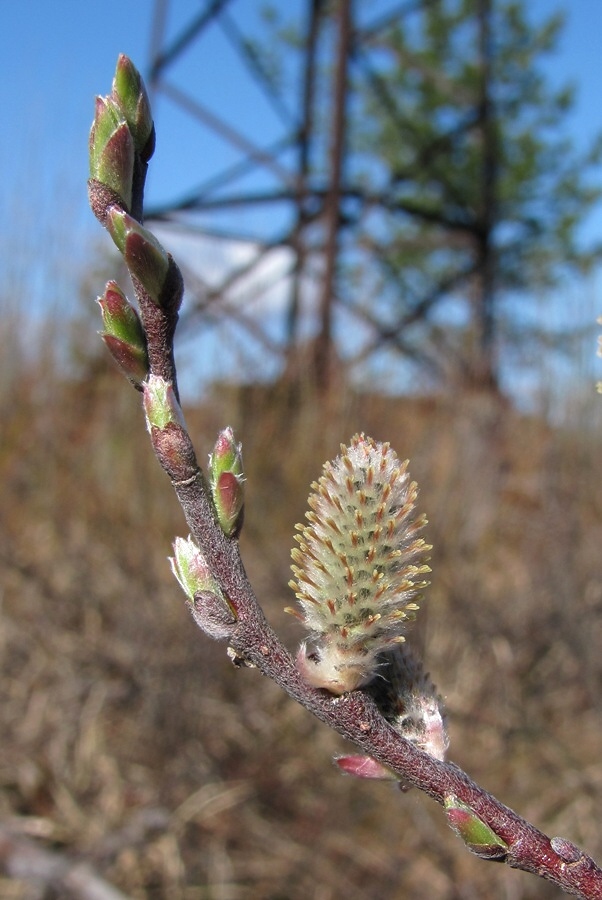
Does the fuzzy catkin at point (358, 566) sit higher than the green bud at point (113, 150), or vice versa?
the green bud at point (113, 150)

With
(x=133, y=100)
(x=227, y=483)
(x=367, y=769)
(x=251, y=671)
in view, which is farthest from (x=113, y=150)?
(x=251, y=671)

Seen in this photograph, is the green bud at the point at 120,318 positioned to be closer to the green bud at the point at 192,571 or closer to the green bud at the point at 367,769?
the green bud at the point at 192,571

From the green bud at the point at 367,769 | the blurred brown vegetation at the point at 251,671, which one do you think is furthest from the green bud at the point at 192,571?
the blurred brown vegetation at the point at 251,671

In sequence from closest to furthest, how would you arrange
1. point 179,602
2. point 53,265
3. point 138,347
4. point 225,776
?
1. point 138,347
2. point 225,776
3. point 179,602
4. point 53,265

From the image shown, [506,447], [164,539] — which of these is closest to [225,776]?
[164,539]

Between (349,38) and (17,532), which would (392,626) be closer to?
(17,532)

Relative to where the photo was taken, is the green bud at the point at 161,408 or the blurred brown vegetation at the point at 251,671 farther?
the blurred brown vegetation at the point at 251,671

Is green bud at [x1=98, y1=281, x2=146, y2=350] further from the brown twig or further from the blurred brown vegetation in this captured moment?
the blurred brown vegetation
